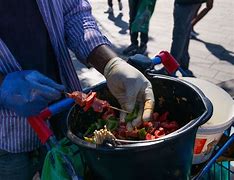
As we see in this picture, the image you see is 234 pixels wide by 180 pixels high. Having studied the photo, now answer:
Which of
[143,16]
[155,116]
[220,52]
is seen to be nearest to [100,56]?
[155,116]

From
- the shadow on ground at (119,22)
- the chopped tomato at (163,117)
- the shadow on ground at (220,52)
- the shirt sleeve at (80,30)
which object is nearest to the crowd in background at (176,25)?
the shadow on ground at (220,52)

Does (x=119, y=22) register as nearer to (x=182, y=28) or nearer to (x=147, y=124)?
(x=182, y=28)

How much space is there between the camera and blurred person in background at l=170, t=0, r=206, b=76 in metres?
4.10

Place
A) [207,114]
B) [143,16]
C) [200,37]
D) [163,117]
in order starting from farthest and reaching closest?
[200,37] → [143,16] → [163,117] → [207,114]

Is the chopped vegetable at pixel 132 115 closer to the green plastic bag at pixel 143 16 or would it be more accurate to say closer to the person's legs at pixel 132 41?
the green plastic bag at pixel 143 16

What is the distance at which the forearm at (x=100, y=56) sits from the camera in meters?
1.67

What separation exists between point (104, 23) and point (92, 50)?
5.09m

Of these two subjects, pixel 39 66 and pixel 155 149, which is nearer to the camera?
pixel 155 149

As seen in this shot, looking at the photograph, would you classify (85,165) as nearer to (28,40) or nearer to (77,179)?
(77,179)

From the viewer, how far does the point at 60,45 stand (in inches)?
68.1

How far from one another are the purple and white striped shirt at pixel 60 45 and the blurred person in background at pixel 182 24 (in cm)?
248

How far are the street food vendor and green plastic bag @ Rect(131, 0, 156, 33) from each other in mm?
3129

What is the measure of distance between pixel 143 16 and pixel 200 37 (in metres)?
1.23

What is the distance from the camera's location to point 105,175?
1338 millimetres
